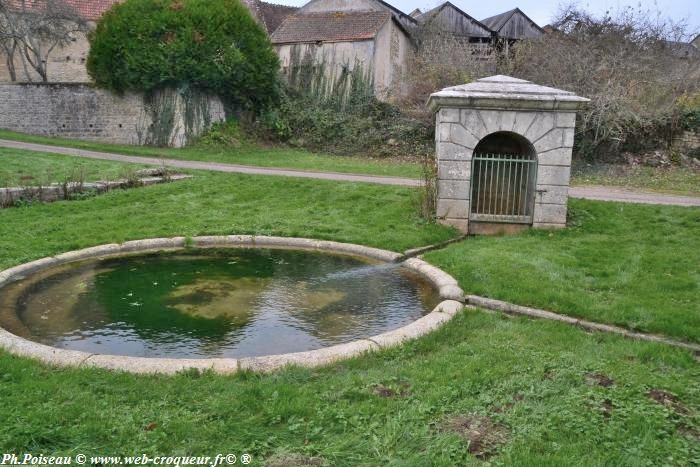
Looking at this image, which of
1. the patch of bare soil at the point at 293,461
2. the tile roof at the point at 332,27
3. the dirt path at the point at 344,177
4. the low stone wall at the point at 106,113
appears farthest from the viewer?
the tile roof at the point at 332,27

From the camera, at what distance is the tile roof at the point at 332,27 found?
2405cm

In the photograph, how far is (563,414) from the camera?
3.39m

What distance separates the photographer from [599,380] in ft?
12.5

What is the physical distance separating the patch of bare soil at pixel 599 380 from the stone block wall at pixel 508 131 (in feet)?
17.0

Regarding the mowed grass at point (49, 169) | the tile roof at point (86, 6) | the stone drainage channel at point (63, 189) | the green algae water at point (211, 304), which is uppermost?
the tile roof at point (86, 6)

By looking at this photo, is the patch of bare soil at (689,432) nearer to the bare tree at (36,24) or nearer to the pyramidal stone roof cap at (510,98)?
the pyramidal stone roof cap at (510,98)

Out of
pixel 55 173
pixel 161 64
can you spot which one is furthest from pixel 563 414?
pixel 161 64

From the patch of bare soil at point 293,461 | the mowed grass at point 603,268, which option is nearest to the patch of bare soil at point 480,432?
the patch of bare soil at point 293,461

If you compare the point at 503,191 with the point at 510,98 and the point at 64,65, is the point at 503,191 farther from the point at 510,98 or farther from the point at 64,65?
the point at 64,65

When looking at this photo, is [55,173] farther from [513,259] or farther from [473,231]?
[513,259]

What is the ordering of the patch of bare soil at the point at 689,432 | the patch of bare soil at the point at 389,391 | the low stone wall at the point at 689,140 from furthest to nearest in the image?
the low stone wall at the point at 689,140, the patch of bare soil at the point at 389,391, the patch of bare soil at the point at 689,432

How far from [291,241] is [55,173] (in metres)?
7.10

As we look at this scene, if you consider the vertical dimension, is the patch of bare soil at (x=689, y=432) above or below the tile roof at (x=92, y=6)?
below

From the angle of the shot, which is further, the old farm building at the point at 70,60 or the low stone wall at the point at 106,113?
the old farm building at the point at 70,60
